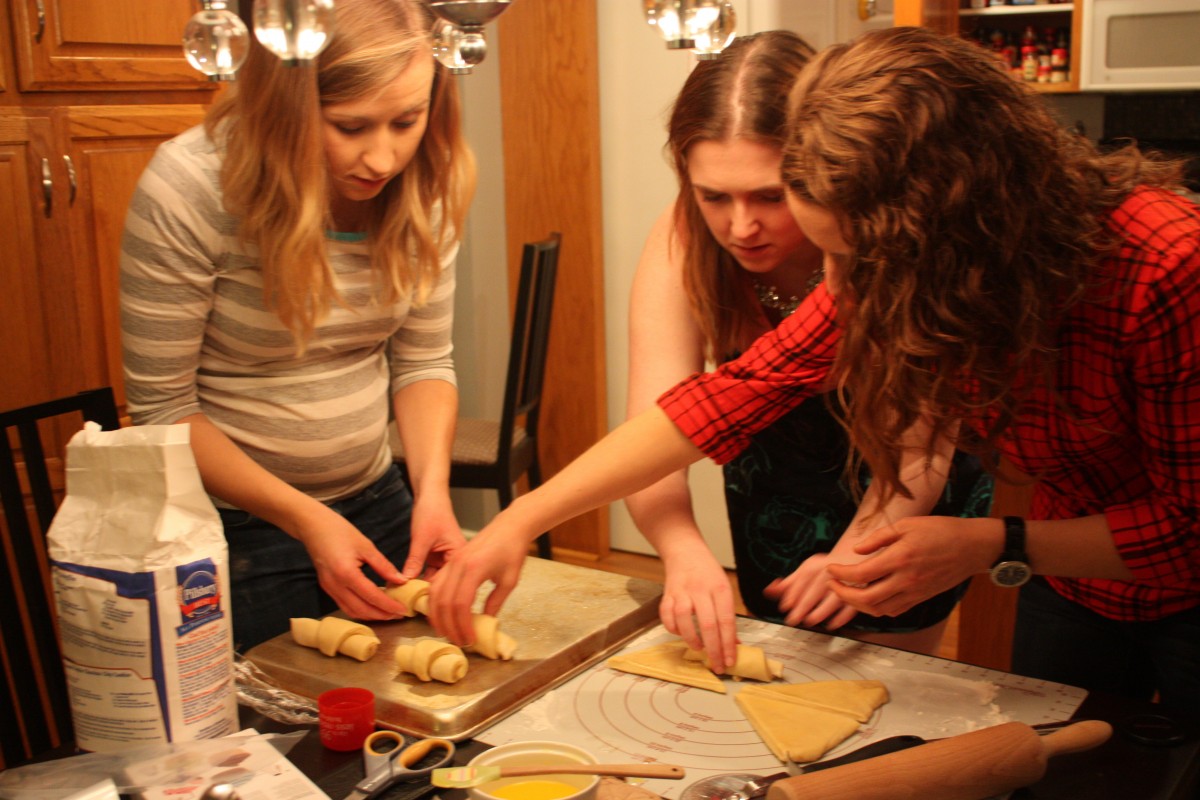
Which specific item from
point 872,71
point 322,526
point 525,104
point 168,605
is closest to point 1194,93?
point 525,104

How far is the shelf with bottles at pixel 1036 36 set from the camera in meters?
3.39

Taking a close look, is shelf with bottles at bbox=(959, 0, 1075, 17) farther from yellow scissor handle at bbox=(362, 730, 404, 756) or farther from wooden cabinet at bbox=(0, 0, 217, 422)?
yellow scissor handle at bbox=(362, 730, 404, 756)

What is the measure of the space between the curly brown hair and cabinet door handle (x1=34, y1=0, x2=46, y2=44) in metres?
1.50

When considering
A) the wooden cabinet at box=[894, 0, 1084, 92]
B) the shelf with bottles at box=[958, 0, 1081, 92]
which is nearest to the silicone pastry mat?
the wooden cabinet at box=[894, 0, 1084, 92]

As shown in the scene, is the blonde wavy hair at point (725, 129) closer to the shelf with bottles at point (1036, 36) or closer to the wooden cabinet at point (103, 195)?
the wooden cabinet at point (103, 195)

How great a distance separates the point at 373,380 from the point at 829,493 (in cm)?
62

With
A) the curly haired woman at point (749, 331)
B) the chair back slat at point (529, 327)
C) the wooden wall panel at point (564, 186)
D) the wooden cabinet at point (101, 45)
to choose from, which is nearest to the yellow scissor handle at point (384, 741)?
the curly haired woman at point (749, 331)

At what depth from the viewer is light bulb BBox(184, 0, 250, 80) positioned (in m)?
→ 0.69

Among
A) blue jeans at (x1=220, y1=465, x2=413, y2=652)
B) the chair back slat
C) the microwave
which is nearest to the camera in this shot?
blue jeans at (x1=220, y1=465, x2=413, y2=652)

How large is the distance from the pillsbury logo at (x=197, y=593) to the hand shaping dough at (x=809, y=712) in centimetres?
50

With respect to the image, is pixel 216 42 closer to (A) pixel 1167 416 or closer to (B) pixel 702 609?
(B) pixel 702 609

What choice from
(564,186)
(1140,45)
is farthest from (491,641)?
(1140,45)

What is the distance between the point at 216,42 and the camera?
0.69 metres

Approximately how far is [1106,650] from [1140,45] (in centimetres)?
254
